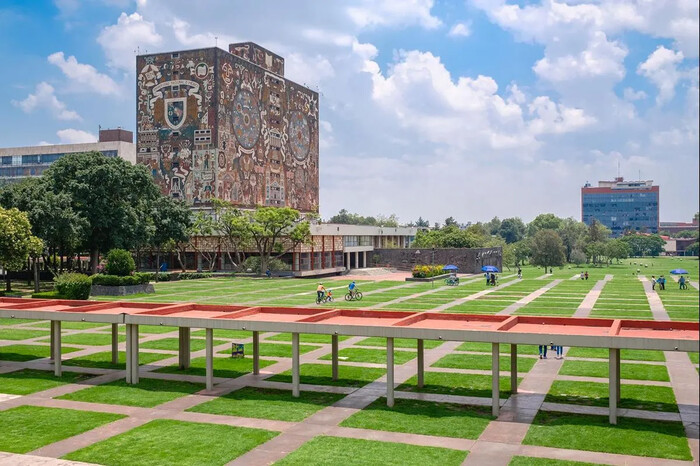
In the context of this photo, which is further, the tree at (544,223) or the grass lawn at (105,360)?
the tree at (544,223)

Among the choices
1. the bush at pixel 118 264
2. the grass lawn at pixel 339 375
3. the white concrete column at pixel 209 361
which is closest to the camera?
the white concrete column at pixel 209 361

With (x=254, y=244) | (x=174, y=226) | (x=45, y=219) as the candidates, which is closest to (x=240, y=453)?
(x=45, y=219)

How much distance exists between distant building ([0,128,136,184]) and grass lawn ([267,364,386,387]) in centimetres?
11563

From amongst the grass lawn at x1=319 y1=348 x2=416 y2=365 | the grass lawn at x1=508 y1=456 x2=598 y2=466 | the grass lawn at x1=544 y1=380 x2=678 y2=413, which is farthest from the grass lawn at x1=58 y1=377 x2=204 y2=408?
the grass lawn at x1=544 y1=380 x2=678 y2=413

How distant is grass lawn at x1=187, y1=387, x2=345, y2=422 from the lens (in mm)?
20672

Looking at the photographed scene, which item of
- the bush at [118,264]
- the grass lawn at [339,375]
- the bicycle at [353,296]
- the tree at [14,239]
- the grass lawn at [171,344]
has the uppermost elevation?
the tree at [14,239]

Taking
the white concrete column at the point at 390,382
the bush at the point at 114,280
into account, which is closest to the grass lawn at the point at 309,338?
the white concrete column at the point at 390,382

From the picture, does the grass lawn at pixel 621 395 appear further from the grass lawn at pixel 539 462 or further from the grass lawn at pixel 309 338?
the grass lawn at pixel 309 338

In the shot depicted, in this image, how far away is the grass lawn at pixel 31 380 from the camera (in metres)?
24.0

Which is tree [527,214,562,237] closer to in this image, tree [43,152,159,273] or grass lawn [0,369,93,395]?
tree [43,152,159,273]

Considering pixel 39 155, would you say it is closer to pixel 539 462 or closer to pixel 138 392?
pixel 138 392

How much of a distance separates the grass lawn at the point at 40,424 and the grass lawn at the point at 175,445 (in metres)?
1.41

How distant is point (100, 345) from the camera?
3291 centimetres

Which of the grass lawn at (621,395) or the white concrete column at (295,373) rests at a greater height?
the white concrete column at (295,373)
